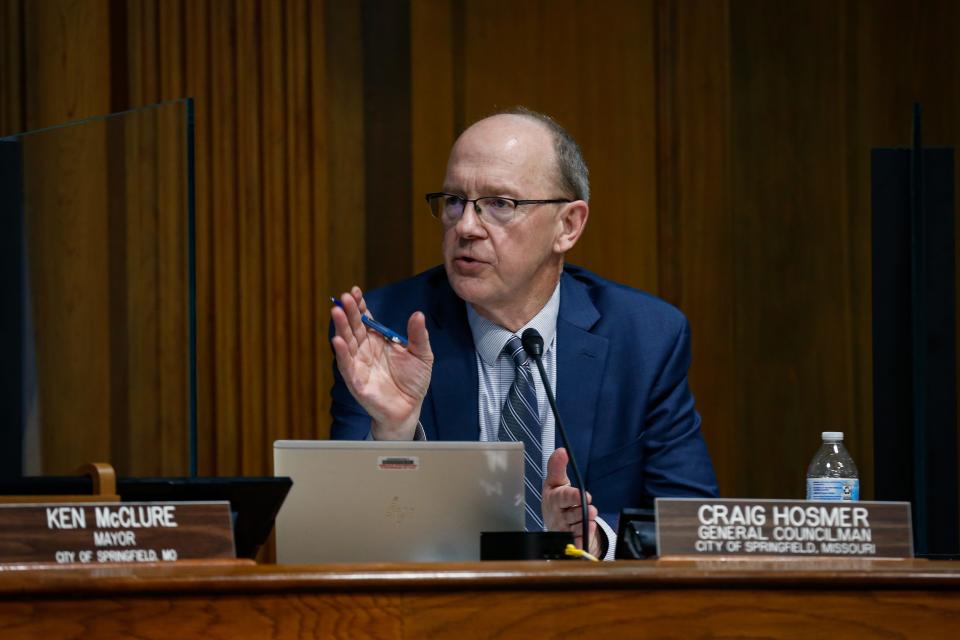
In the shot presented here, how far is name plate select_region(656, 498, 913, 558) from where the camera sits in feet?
4.32

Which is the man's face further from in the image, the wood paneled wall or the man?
the wood paneled wall

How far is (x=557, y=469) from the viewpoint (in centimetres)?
174

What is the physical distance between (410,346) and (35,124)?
Answer: 1719 millimetres

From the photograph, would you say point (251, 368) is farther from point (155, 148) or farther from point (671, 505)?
point (671, 505)

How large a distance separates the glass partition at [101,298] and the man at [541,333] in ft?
2.66

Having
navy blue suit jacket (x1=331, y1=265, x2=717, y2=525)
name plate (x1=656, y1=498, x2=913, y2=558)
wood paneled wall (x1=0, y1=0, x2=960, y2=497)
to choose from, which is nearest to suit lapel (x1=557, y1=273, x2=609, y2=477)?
navy blue suit jacket (x1=331, y1=265, x2=717, y2=525)

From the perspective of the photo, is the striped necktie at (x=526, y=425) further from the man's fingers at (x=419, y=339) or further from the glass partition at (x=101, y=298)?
the glass partition at (x=101, y=298)

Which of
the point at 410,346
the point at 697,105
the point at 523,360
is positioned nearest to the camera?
the point at 410,346

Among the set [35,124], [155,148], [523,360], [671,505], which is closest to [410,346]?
[523,360]

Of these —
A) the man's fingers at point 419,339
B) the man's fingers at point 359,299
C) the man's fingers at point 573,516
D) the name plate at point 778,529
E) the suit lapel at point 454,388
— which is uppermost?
the man's fingers at point 359,299

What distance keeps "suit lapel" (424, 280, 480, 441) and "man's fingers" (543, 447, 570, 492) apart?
0.45 metres

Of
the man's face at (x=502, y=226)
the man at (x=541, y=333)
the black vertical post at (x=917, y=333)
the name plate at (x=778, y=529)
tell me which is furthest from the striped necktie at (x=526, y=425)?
the black vertical post at (x=917, y=333)

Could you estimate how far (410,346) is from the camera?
1995mm

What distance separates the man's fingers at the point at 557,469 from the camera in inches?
67.8
